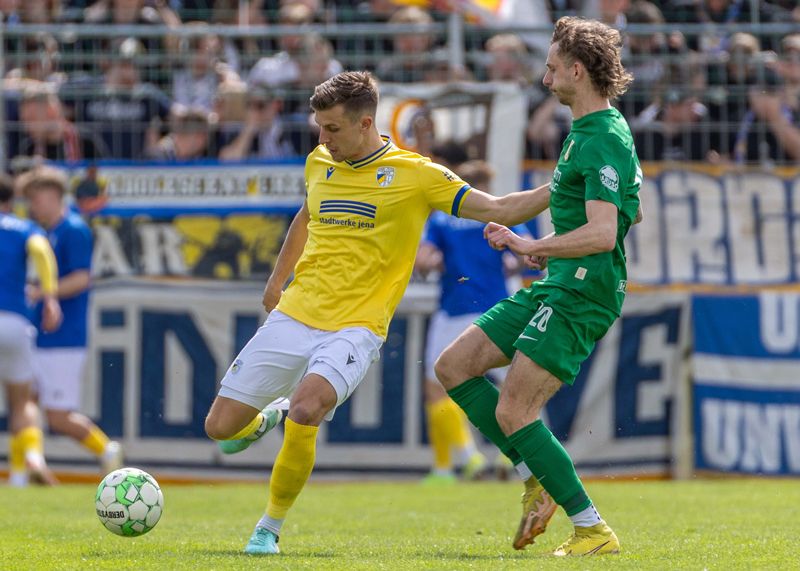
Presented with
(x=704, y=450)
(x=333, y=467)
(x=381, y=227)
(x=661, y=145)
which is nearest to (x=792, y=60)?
(x=661, y=145)

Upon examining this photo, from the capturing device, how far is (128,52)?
14547 millimetres

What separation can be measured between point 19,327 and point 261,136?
3022mm

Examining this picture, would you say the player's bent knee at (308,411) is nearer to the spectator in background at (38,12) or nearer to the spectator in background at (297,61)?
the spectator in background at (297,61)

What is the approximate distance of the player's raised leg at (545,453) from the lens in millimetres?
7004

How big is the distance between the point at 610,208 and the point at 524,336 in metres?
0.78

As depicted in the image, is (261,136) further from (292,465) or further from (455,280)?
(292,465)

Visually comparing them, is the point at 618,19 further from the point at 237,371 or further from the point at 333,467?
the point at 237,371

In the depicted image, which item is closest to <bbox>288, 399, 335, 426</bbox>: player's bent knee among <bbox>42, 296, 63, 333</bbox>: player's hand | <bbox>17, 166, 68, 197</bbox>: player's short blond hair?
<bbox>42, 296, 63, 333</bbox>: player's hand

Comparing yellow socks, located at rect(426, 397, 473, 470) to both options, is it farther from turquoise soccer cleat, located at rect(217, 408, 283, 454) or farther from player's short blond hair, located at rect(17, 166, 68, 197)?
turquoise soccer cleat, located at rect(217, 408, 283, 454)

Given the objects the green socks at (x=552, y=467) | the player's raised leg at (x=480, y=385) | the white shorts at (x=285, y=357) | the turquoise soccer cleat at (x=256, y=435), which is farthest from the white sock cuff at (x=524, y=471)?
the turquoise soccer cleat at (x=256, y=435)

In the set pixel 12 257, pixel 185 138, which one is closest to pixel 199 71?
pixel 185 138

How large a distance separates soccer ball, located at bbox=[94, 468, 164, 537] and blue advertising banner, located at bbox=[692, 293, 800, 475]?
7881mm

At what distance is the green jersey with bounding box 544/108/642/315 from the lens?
6.88 m

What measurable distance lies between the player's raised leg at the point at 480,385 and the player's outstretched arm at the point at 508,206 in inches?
20.8
